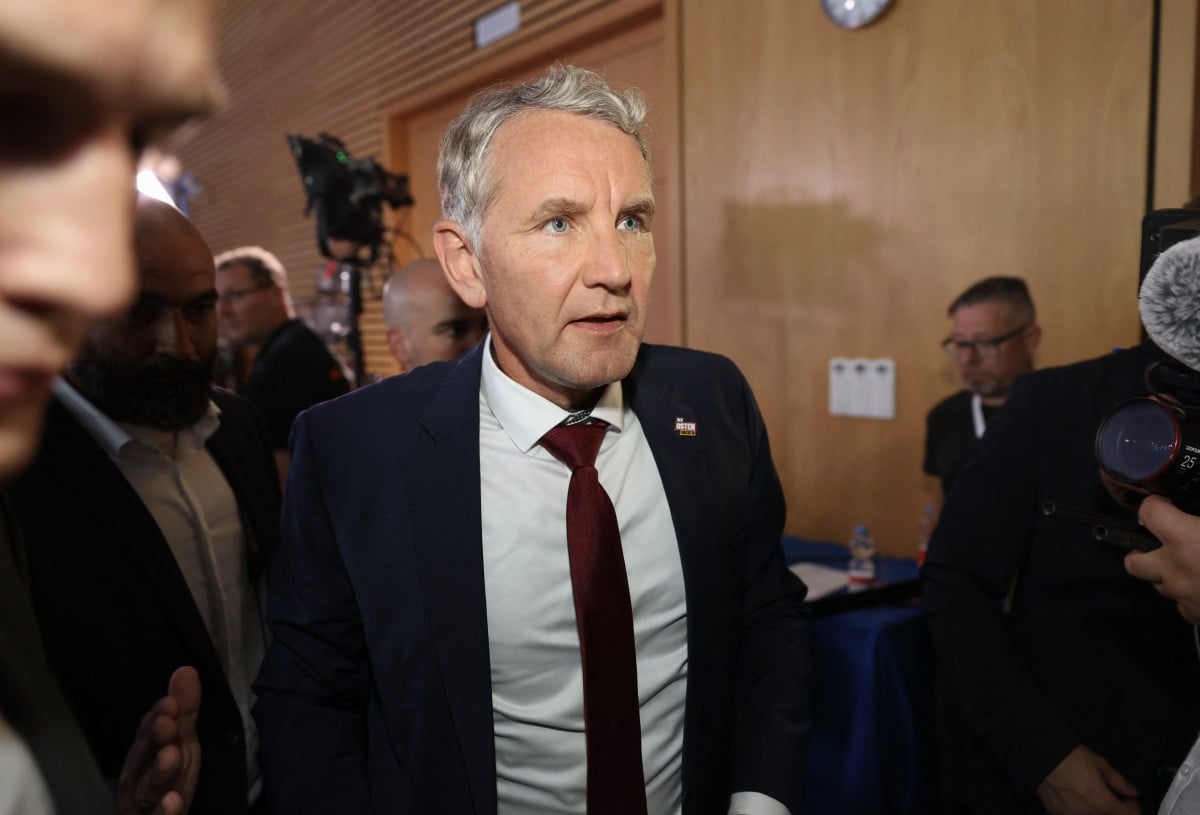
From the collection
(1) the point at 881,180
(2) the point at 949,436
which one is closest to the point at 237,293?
(1) the point at 881,180

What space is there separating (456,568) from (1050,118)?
233cm

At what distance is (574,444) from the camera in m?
1.20

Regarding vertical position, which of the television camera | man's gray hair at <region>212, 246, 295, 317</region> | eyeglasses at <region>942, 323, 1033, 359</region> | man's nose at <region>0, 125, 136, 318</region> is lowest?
eyeglasses at <region>942, 323, 1033, 359</region>

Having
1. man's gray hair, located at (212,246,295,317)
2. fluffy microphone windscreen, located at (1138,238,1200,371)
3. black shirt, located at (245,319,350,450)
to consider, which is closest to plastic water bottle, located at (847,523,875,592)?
fluffy microphone windscreen, located at (1138,238,1200,371)

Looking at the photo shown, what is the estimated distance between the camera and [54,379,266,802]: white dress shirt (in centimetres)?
134

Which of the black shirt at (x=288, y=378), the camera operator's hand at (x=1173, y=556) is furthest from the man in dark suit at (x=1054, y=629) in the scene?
the black shirt at (x=288, y=378)

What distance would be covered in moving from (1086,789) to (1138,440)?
0.64m

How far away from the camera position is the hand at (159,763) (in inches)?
24.3

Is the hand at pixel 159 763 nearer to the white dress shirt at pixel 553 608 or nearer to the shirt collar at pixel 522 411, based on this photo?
the white dress shirt at pixel 553 608

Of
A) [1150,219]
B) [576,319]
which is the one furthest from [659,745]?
[1150,219]

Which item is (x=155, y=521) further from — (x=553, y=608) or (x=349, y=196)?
(x=349, y=196)

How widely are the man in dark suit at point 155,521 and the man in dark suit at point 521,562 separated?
0.62 ft

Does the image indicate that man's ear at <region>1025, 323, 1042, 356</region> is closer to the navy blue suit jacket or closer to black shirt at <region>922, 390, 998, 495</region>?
black shirt at <region>922, 390, 998, 495</region>

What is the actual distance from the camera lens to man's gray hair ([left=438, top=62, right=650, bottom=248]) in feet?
2.60
